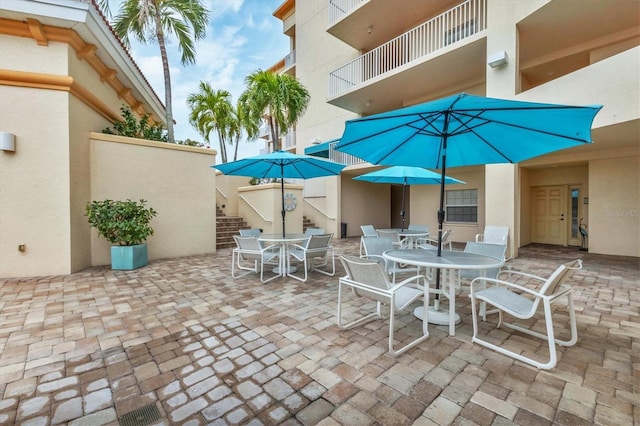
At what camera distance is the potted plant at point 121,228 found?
5.92 metres

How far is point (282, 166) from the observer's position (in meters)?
5.96

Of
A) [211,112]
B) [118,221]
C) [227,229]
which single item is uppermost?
[211,112]

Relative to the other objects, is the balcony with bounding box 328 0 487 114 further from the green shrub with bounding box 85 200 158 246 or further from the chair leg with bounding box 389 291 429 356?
the green shrub with bounding box 85 200 158 246

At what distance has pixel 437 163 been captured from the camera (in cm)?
446

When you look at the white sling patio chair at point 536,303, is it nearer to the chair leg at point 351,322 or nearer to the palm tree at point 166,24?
the chair leg at point 351,322

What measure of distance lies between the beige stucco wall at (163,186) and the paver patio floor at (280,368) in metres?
3.15

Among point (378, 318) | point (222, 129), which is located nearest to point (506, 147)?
point (378, 318)

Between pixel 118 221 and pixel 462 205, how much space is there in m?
10.8

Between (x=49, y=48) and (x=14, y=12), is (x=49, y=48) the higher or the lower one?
the lower one

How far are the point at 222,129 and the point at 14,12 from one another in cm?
1094

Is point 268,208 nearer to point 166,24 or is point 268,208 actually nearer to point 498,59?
point 166,24

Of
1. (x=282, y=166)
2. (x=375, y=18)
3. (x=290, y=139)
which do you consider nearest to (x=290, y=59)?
(x=290, y=139)

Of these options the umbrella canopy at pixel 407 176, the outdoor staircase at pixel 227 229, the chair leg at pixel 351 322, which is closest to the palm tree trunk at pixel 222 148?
the outdoor staircase at pixel 227 229

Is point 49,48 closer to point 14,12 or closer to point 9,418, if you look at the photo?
point 14,12
